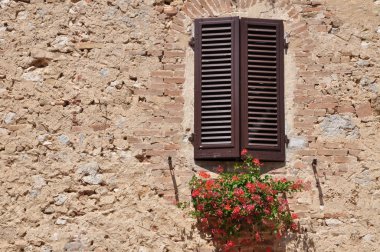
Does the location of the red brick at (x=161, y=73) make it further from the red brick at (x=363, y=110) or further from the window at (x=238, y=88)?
the red brick at (x=363, y=110)


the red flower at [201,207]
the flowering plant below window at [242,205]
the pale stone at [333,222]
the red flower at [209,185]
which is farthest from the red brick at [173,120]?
the pale stone at [333,222]

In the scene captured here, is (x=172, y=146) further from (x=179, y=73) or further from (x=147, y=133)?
(x=179, y=73)

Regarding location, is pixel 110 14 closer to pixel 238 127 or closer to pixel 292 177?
pixel 238 127

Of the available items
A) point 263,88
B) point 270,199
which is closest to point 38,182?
point 270,199

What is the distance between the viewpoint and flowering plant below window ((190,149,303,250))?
7094mm

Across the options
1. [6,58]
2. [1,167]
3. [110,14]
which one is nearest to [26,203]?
[1,167]

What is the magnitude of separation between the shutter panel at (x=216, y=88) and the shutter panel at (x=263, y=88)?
8 centimetres

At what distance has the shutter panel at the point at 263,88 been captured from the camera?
7.51 m

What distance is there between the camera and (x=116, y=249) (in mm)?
7230

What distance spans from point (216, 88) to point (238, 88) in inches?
8.1

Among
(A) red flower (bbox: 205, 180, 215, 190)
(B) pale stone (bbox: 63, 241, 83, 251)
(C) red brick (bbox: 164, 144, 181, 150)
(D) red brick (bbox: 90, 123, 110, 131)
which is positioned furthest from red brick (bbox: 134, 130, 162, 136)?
(B) pale stone (bbox: 63, 241, 83, 251)

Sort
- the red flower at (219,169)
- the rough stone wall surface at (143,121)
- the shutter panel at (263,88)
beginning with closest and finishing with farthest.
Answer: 1. the rough stone wall surface at (143,121)
2. the red flower at (219,169)
3. the shutter panel at (263,88)

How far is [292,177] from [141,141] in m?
1.41

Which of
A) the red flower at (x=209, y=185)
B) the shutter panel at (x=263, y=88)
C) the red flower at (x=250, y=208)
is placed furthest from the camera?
the shutter panel at (x=263, y=88)
